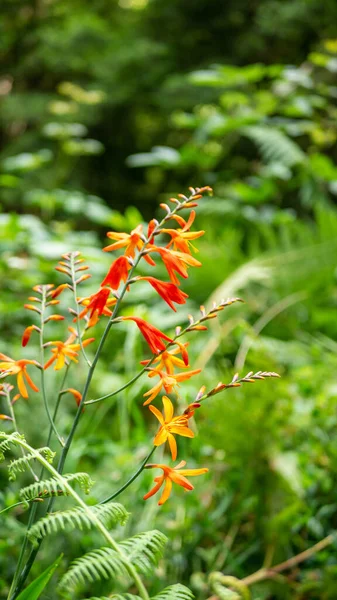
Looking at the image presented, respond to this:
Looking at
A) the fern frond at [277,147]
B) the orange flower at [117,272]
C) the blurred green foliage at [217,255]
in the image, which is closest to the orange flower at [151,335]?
the orange flower at [117,272]

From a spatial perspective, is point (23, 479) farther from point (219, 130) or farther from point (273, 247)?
point (219, 130)

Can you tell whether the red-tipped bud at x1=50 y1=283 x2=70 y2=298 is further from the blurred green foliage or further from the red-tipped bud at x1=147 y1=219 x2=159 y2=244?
the blurred green foliage

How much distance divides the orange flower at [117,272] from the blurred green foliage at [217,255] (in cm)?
66

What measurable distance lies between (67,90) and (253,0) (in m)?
1.87

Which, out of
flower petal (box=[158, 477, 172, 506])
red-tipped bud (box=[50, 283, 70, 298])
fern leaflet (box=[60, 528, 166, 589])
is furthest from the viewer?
red-tipped bud (box=[50, 283, 70, 298])

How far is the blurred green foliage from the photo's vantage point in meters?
1.22

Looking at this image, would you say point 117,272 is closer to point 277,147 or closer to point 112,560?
point 112,560

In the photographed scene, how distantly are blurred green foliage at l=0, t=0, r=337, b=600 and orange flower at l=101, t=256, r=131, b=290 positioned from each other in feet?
2.15

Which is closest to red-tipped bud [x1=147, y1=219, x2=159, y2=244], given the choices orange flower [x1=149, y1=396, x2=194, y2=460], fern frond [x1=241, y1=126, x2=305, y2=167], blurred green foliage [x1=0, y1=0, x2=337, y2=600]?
orange flower [x1=149, y1=396, x2=194, y2=460]

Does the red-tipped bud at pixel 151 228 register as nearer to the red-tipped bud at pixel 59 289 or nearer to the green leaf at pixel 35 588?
the red-tipped bud at pixel 59 289

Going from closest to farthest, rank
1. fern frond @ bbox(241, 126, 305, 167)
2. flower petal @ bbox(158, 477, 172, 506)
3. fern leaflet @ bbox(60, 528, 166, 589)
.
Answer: fern leaflet @ bbox(60, 528, 166, 589), flower petal @ bbox(158, 477, 172, 506), fern frond @ bbox(241, 126, 305, 167)

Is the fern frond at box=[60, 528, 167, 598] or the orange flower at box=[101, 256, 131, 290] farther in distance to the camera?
the orange flower at box=[101, 256, 131, 290]

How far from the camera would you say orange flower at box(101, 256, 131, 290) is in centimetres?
62

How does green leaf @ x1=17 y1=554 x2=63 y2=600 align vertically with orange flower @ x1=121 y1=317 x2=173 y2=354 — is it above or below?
below
